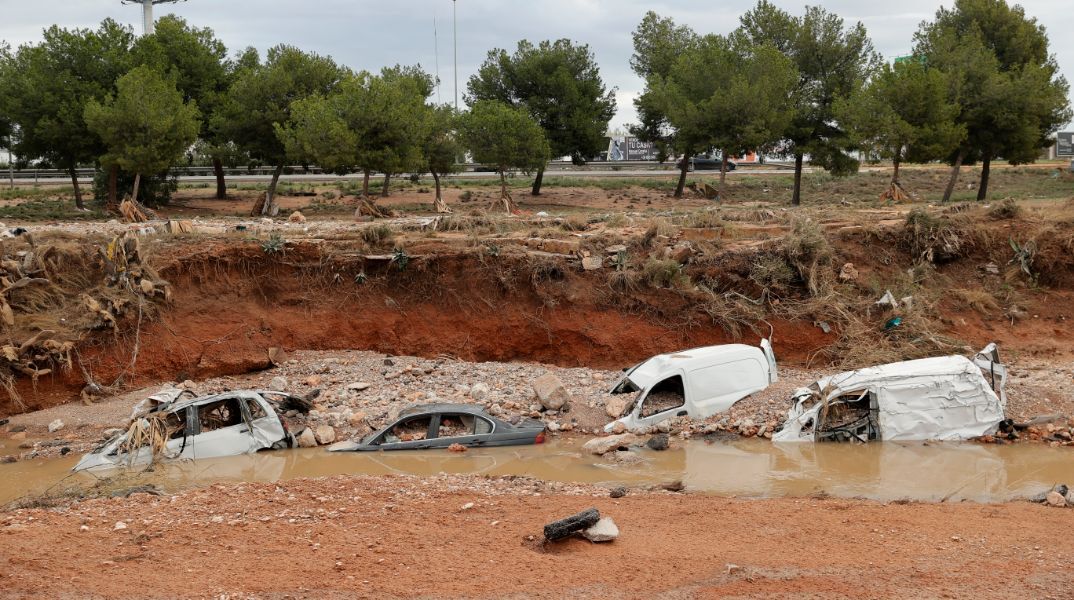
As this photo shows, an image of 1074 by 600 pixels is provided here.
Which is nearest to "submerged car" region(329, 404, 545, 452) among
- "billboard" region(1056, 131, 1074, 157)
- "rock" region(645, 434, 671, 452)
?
"rock" region(645, 434, 671, 452)

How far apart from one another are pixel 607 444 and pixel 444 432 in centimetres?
254

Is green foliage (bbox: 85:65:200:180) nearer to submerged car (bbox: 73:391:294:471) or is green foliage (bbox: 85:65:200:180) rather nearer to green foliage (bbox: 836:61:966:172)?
submerged car (bbox: 73:391:294:471)

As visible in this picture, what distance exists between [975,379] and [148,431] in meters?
12.3

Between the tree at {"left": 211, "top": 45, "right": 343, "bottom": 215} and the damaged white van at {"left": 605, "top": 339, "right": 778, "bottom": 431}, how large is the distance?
25.1m

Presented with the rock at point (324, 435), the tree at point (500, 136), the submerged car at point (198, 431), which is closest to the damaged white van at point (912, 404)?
the rock at point (324, 435)

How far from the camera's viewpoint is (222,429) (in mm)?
13641

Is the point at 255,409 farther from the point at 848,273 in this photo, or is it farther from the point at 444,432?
the point at 848,273

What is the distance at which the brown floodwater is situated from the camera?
40.1 ft

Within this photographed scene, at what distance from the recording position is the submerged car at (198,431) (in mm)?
13047

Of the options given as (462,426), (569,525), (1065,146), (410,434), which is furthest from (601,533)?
(1065,146)

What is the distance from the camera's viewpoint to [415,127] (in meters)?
33.8

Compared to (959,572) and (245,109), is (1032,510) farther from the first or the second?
(245,109)

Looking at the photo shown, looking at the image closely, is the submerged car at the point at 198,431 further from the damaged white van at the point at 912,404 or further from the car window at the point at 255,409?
the damaged white van at the point at 912,404

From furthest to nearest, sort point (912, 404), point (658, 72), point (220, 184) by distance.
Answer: point (658, 72) → point (220, 184) → point (912, 404)
